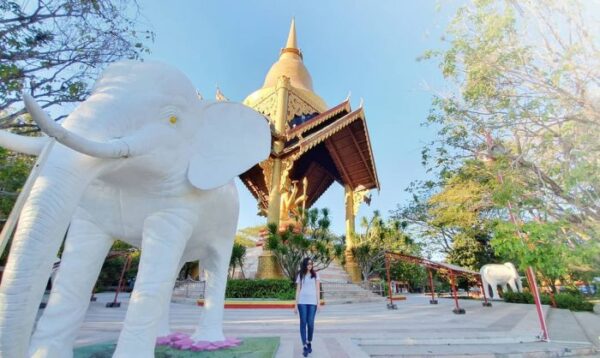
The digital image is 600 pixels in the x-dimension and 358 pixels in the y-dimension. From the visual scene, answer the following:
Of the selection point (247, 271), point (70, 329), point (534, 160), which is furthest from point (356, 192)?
point (70, 329)

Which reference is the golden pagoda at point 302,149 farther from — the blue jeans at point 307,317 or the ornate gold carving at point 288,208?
the blue jeans at point 307,317

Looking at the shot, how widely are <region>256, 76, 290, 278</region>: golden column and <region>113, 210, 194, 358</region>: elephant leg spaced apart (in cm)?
917

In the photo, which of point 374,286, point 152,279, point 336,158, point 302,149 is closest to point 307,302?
point 152,279

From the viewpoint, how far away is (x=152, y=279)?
218 cm

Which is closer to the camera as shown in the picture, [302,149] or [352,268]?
[302,149]

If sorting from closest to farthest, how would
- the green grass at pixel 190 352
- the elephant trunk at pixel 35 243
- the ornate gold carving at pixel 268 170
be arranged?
the elephant trunk at pixel 35 243 < the green grass at pixel 190 352 < the ornate gold carving at pixel 268 170

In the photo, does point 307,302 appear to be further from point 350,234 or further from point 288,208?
point 350,234

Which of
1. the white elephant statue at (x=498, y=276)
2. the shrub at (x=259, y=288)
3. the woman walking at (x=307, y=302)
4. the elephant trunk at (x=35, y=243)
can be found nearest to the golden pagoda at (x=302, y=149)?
the shrub at (x=259, y=288)

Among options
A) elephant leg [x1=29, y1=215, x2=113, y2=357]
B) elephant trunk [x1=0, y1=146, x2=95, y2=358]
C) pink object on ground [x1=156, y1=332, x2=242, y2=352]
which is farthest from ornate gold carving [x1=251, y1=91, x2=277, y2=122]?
elephant trunk [x1=0, y1=146, x2=95, y2=358]

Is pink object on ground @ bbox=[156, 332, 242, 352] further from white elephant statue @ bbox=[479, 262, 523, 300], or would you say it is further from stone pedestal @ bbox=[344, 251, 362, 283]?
white elephant statue @ bbox=[479, 262, 523, 300]

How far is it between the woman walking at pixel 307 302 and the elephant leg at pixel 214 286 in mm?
778

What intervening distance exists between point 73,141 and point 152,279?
104 centimetres

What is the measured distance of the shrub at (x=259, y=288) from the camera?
9680 millimetres

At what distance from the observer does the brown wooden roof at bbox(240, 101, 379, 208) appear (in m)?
13.2
